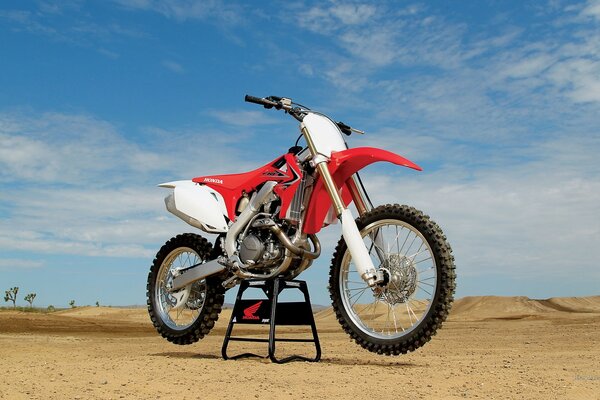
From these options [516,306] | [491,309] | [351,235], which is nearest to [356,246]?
[351,235]

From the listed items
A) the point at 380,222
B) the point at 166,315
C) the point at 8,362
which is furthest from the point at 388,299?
the point at 8,362

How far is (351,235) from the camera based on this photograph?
5992 mm

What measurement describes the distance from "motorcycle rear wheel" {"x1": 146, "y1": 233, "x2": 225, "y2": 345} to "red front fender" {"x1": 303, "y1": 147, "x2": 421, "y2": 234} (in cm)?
175

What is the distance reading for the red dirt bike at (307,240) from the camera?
19.1 feet

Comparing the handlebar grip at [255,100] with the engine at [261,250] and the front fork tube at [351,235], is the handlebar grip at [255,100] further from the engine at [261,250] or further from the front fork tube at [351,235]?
the engine at [261,250]

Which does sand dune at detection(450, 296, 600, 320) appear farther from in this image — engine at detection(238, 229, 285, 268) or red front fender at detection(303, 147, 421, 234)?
red front fender at detection(303, 147, 421, 234)

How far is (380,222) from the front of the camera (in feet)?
20.0

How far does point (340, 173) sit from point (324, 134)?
18.3 inches

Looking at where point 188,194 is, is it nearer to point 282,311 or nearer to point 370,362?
point 282,311

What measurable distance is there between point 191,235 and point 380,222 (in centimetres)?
288

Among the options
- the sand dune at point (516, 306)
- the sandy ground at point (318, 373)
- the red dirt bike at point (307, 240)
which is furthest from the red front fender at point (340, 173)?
the sand dune at point (516, 306)

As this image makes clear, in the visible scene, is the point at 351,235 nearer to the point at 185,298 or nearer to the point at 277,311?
the point at 277,311

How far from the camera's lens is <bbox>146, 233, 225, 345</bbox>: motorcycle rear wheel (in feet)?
→ 24.7

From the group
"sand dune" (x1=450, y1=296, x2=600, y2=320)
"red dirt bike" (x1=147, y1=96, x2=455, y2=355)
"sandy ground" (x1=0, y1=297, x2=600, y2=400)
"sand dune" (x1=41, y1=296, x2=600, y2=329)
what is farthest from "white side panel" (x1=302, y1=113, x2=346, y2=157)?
"sand dune" (x1=450, y1=296, x2=600, y2=320)
